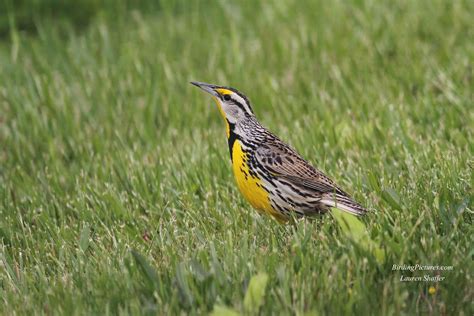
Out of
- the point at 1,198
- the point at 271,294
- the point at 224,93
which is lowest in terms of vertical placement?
the point at 1,198

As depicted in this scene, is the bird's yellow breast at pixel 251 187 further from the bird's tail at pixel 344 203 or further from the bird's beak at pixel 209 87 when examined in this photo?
the bird's beak at pixel 209 87

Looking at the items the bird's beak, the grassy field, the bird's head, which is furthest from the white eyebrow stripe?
the grassy field

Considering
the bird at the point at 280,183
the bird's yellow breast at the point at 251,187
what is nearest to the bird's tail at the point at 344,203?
the bird at the point at 280,183

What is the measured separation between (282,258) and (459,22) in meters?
4.60

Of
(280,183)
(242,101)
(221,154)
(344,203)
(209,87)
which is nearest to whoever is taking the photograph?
(344,203)

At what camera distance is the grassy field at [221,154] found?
12.9 feet

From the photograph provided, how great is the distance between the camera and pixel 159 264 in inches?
170

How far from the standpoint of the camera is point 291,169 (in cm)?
498

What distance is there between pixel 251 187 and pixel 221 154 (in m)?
1.34

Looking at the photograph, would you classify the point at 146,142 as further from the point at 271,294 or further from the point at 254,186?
the point at 271,294

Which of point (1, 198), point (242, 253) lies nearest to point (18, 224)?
point (1, 198)

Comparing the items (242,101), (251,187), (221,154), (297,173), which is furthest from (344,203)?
(221,154)

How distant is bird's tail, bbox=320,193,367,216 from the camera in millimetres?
4617

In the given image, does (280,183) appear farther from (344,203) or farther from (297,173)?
(344,203)
